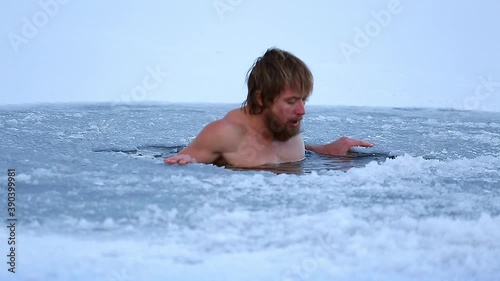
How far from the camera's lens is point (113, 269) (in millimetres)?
1287

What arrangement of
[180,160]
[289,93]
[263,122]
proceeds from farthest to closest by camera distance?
[263,122] → [289,93] → [180,160]

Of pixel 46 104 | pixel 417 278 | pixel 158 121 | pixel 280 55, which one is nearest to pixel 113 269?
pixel 417 278

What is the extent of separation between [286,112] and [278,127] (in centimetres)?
9

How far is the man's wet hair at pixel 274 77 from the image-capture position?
2391 millimetres

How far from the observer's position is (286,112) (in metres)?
2.40

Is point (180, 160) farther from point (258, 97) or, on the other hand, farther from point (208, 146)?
point (258, 97)

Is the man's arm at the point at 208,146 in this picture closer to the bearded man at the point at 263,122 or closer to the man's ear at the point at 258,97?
the bearded man at the point at 263,122

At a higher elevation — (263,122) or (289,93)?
(289,93)

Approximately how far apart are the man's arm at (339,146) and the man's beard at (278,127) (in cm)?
31

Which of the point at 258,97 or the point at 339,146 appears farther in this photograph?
the point at 339,146

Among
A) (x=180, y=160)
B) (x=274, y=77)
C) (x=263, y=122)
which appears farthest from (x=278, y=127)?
(x=180, y=160)

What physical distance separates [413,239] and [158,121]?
8.20 feet

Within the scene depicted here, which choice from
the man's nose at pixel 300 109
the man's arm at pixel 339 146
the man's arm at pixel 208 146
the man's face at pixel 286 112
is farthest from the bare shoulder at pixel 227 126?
the man's arm at pixel 339 146

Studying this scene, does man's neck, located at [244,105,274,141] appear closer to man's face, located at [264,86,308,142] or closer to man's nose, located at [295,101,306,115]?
man's face, located at [264,86,308,142]
